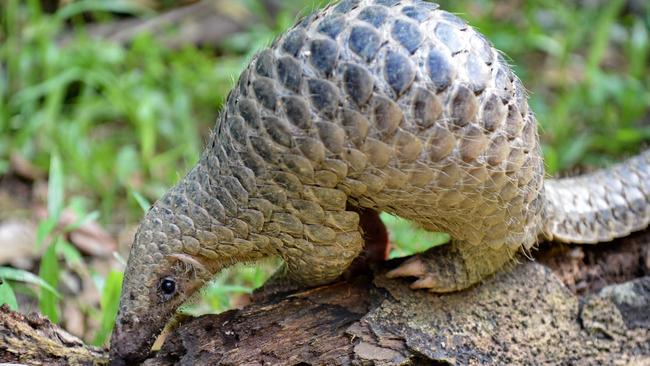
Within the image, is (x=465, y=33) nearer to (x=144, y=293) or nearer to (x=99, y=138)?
(x=144, y=293)

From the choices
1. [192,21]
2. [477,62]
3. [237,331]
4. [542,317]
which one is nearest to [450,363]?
[542,317]

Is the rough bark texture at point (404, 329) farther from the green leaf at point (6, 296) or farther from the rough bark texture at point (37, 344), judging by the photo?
the green leaf at point (6, 296)

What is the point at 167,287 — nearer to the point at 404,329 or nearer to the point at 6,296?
the point at 6,296

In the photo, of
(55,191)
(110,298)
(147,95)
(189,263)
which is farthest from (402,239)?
(147,95)

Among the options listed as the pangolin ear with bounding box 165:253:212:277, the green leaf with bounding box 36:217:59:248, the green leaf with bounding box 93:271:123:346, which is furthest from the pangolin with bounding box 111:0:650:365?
the green leaf with bounding box 36:217:59:248

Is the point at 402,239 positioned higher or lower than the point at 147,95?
lower

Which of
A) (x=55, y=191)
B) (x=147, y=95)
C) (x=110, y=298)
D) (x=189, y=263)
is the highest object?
(x=147, y=95)

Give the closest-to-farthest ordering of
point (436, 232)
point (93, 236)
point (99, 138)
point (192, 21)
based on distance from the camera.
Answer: point (436, 232), point (93, 236), point (99, 138), point (192, 21)
